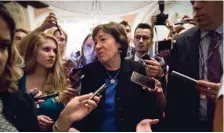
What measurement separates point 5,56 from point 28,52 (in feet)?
1.80

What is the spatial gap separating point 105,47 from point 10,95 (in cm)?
52

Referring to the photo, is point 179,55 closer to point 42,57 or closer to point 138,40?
point 138,40

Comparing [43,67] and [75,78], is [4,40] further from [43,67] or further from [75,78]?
[43,67]

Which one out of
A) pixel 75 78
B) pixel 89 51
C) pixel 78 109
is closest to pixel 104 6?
pixel 89 51

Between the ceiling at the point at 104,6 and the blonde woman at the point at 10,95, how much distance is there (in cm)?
67

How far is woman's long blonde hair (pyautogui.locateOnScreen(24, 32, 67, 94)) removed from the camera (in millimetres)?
1351

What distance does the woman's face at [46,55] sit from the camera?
1.40 metres

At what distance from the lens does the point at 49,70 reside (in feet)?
4.63

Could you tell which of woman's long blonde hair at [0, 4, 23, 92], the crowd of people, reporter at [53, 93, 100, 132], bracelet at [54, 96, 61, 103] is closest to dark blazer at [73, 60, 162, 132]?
the crowd of people

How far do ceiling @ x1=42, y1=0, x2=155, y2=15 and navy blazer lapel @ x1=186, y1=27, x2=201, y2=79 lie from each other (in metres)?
0.49

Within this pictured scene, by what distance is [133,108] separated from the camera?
123cm

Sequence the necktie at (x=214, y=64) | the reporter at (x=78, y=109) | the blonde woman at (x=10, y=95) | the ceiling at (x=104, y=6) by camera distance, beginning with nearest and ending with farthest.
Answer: the blonde woman at (x=10, y=95) → the reporter at (x=78, y=109) → the necktie at (x=214, y=64) → the ceiling at (x=104, y=6)

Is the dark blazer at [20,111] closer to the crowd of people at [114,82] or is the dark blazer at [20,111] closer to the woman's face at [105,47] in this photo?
the crowd of people at [114,82]

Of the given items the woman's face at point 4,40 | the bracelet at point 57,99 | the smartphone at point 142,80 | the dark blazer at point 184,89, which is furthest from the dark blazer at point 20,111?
the dark blazer at point 184,89
